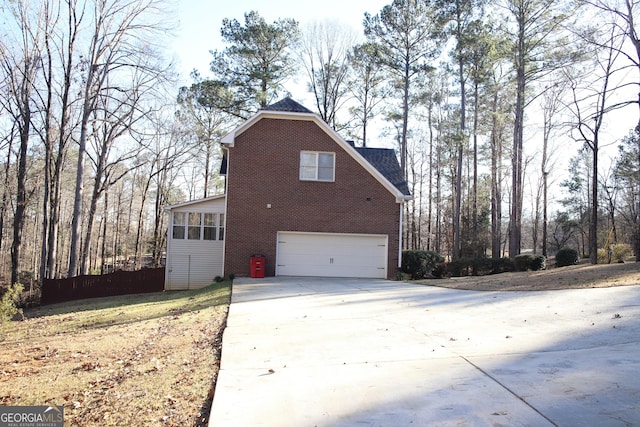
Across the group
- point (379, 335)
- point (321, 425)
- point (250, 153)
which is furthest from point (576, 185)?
point (321, 425)

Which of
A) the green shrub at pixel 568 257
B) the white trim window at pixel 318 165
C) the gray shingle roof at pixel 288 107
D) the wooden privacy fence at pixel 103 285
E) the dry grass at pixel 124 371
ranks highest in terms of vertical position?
the gray shingle roof at pixel 288 107

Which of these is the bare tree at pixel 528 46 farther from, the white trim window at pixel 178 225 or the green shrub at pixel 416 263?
the white trim window at pixel 178 225

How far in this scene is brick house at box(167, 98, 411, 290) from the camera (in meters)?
16.1

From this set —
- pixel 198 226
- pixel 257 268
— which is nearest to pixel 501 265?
pixel 257 268

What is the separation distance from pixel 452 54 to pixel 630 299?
2018 centimetres

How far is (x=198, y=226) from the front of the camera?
58.7 ft

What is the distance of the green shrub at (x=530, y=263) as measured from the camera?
19.0 metres

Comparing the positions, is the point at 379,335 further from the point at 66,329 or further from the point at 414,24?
the point at 414,24

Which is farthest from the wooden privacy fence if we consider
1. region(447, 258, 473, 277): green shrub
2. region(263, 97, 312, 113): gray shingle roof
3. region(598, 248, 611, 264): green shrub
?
region(598, 248, 611, 264): green shrub

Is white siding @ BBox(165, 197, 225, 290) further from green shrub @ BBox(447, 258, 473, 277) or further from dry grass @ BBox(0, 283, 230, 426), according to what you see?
green shrub @ BBox(447, 258, 473, 277)

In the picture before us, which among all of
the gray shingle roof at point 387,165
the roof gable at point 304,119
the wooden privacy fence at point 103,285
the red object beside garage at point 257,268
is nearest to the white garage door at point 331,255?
the red object beside garage at point 257,268

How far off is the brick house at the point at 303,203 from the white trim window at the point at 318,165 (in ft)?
0.13

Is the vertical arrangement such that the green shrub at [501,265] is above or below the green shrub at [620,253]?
below

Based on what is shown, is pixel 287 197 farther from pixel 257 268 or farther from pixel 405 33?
pixel 405 33
